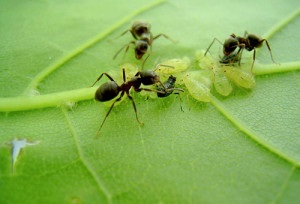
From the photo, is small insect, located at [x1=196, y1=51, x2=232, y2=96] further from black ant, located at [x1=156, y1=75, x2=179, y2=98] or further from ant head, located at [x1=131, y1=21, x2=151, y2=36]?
ant head, located at [x1=131, y1=21, x2=151, y2=36]

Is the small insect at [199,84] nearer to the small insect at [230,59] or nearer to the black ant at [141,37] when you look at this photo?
the small insect at [230,59]

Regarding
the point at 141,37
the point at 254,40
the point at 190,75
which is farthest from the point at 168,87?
the point at 254,40

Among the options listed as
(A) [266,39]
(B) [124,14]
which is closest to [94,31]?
(B) [124,14]

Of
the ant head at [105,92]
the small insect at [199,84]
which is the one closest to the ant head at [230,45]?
the small insect at [199,84]

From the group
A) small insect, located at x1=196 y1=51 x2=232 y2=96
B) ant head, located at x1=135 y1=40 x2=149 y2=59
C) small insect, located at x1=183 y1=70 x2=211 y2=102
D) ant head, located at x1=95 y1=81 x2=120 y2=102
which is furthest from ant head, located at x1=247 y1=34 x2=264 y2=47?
ant head, located at x1=95 y1=81 x2=120 y2=102

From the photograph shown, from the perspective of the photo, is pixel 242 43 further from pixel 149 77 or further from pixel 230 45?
pixel 149 77
